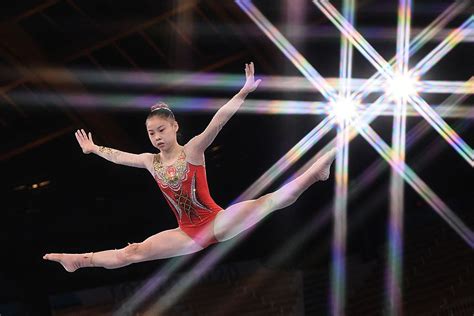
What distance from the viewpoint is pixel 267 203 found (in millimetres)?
4895

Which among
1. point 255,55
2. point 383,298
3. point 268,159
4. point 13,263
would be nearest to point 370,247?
point 383,298

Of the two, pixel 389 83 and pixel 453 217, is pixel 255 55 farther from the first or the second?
pixel 453 217

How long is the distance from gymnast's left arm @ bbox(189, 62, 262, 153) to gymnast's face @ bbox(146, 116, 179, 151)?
0.48 feet

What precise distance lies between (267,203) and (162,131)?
866 millimetres

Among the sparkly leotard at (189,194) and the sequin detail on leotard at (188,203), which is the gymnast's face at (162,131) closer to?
the sparkly leotard at (189,194)

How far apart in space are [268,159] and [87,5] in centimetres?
220

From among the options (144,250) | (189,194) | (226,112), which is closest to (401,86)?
(226,112)

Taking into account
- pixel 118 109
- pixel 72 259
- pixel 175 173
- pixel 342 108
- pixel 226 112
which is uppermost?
pixel 118 109

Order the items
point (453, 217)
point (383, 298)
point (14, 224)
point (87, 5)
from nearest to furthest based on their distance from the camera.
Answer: point (87, 5) → point (14, 224) → point (383, 298) → point (453, 217)

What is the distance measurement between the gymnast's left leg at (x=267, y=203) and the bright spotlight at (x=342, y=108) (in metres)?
1.77

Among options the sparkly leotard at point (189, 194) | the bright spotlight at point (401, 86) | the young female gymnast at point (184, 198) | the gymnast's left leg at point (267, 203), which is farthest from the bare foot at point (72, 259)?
the bright spotlight at point (401, 86)

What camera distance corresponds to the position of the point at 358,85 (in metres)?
6.57

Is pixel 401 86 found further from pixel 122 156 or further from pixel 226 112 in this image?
pixel 122 156

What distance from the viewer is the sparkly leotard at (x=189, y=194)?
4.93 metres
